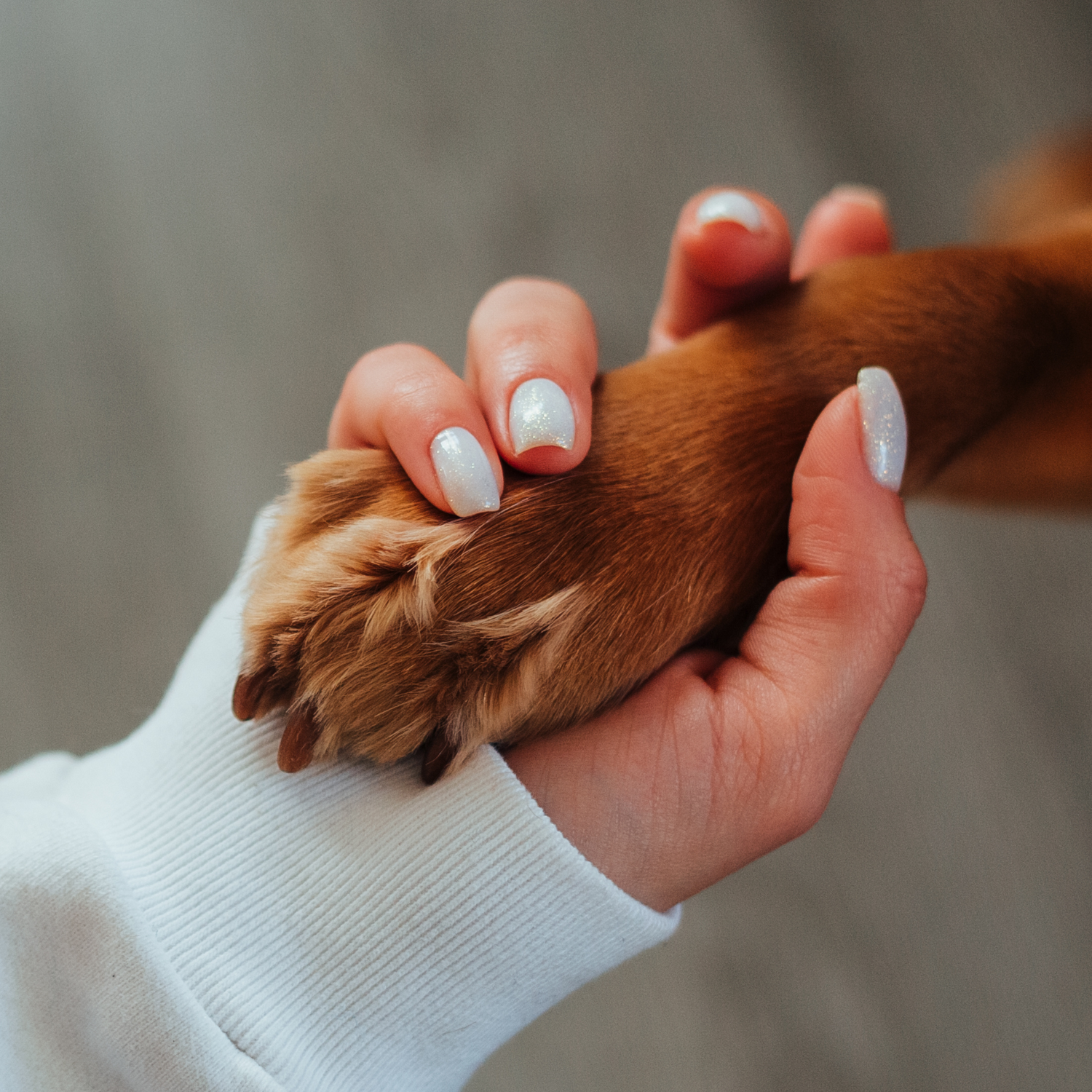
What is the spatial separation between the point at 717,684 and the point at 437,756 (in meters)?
0.23

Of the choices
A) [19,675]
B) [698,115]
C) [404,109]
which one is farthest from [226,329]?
[698,115]

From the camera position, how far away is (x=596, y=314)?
146cm

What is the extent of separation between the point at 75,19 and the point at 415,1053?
1.72 metres

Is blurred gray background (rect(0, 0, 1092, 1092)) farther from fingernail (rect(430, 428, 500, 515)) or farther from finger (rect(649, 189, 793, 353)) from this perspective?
fingernail (rect(430, 428, 500, 515))

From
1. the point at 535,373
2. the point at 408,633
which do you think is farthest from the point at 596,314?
the point at 408,633

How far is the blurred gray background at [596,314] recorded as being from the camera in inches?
49.4

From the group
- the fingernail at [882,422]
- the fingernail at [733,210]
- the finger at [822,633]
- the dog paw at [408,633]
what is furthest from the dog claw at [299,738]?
the fingernail at [733,210]

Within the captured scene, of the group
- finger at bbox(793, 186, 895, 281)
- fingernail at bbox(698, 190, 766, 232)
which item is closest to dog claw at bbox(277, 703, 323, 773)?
fingernail at bbox(698, 190, 766, 232)

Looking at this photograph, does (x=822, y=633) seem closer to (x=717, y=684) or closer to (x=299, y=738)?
(x=717, y=684)

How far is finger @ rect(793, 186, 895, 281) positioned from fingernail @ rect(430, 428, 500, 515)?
2.06ft

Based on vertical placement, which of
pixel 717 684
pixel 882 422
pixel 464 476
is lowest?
pixel 717 684

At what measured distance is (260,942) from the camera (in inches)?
25.9

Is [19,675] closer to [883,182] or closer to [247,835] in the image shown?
[247,835]

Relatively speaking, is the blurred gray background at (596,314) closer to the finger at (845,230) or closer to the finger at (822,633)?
the finger at (845,230)
